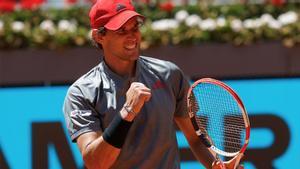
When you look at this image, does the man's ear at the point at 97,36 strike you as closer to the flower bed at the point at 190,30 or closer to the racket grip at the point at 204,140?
the racket grip at the point at 204,140

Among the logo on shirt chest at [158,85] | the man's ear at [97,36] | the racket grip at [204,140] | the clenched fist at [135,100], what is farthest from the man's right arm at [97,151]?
the racket grip at [204,140]

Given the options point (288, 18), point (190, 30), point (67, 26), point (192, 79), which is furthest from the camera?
point (67, 26)

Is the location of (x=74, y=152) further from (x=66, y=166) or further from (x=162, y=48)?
(x=162, y=48)

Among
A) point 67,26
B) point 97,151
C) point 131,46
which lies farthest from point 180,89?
point 67,26

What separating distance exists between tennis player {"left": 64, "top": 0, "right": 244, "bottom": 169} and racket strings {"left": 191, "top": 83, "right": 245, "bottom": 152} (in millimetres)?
207

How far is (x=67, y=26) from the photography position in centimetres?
711

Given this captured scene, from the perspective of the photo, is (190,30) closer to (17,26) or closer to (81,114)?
(17,26)

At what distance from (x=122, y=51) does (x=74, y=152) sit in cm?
316

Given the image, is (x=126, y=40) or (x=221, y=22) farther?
(x=221, y=22)

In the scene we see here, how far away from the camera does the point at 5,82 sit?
675 centimetres

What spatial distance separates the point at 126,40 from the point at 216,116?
2.27 ft

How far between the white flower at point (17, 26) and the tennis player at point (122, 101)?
11.6 ft

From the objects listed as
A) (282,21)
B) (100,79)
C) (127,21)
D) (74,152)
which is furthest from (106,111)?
(282,21)

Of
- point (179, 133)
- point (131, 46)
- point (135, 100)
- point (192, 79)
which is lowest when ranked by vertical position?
point (179, 133)
